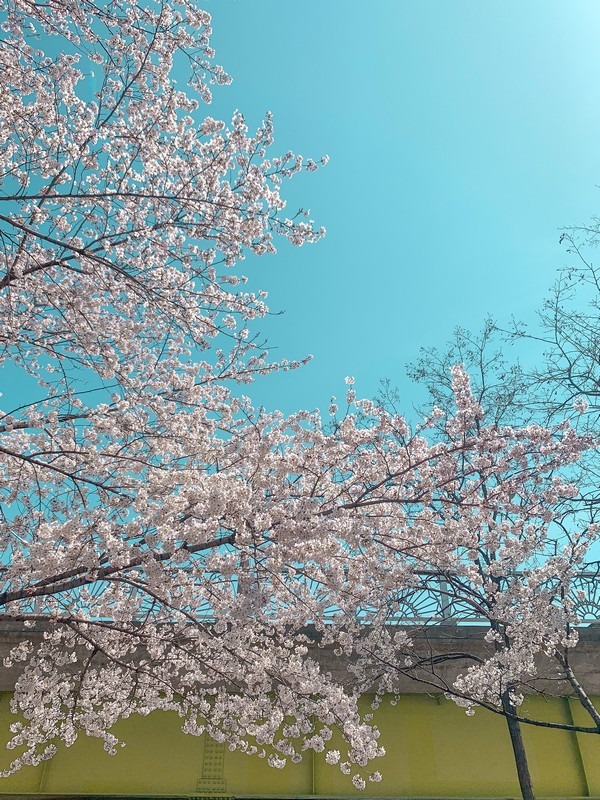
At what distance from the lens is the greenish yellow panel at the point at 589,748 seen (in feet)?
27.6

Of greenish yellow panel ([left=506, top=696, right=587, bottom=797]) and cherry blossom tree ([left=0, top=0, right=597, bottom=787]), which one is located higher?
cherry blossom tree ([left=0, top=0, right=597, bottom=787])

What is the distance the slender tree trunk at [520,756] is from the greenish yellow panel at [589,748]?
186 cm

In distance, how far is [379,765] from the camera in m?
8.54

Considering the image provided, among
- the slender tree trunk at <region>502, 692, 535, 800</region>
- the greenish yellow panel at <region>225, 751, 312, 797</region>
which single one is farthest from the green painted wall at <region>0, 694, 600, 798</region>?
the slender tree trunk at <region>502, 692, 535, 800</region>

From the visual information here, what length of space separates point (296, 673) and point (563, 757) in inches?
203

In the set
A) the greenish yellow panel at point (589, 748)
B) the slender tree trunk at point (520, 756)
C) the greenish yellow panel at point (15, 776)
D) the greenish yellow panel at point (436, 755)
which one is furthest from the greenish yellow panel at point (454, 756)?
the greenish yellow panel at point (15, 776)

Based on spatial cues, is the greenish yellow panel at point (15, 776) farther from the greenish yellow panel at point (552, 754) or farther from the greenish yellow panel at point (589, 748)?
the greenish yellow panel at point (589, 748)

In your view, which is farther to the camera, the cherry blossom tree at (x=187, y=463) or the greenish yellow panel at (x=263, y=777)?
the greenish yellow panel at (x=263, y=777)

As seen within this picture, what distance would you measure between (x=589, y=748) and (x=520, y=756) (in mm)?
2274

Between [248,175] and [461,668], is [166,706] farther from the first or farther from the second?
[248,175]

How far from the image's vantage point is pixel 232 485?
16.7 ft

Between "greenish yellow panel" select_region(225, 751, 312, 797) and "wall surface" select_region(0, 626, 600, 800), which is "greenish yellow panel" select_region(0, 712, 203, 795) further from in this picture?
"greenish yellow panel" select_region(225, 751, 312, 797)

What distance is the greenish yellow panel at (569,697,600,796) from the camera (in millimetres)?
8405

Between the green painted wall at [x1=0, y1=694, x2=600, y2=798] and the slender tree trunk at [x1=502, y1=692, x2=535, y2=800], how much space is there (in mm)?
1468
